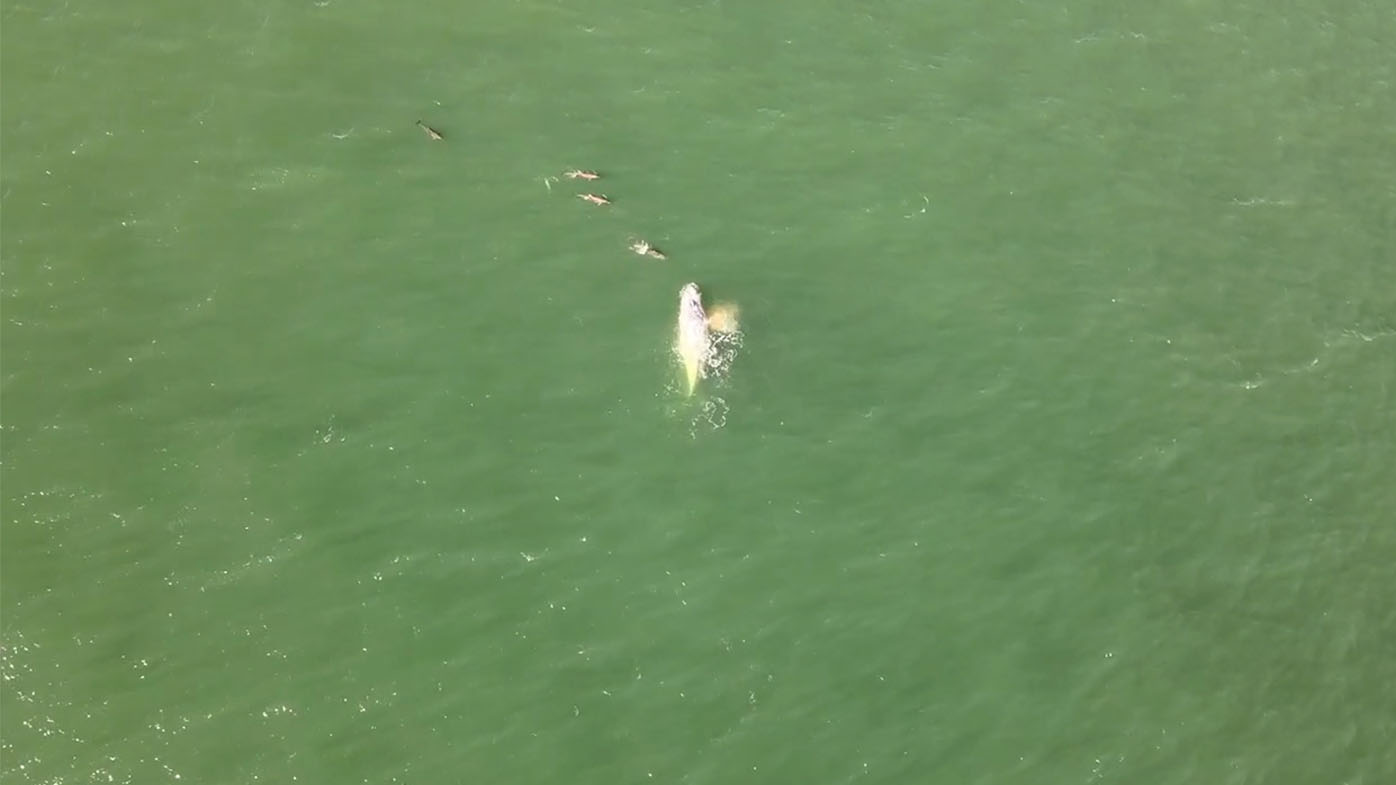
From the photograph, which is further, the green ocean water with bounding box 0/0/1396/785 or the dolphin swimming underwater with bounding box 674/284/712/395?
the dolphin swimming underwater with bounding box 674/284/712/395

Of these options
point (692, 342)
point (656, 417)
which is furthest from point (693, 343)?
point (656, 417)

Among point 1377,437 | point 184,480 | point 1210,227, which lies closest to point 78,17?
point 184,480

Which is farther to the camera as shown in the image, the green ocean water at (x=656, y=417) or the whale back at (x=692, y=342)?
the whale back at (x=692, y=342)

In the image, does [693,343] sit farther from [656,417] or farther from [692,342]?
[656,417]

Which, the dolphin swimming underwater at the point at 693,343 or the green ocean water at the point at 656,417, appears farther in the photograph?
the dolphin swimming underwater at the point at 693,343

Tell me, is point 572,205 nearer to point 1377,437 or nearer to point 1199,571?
point 1199,571
